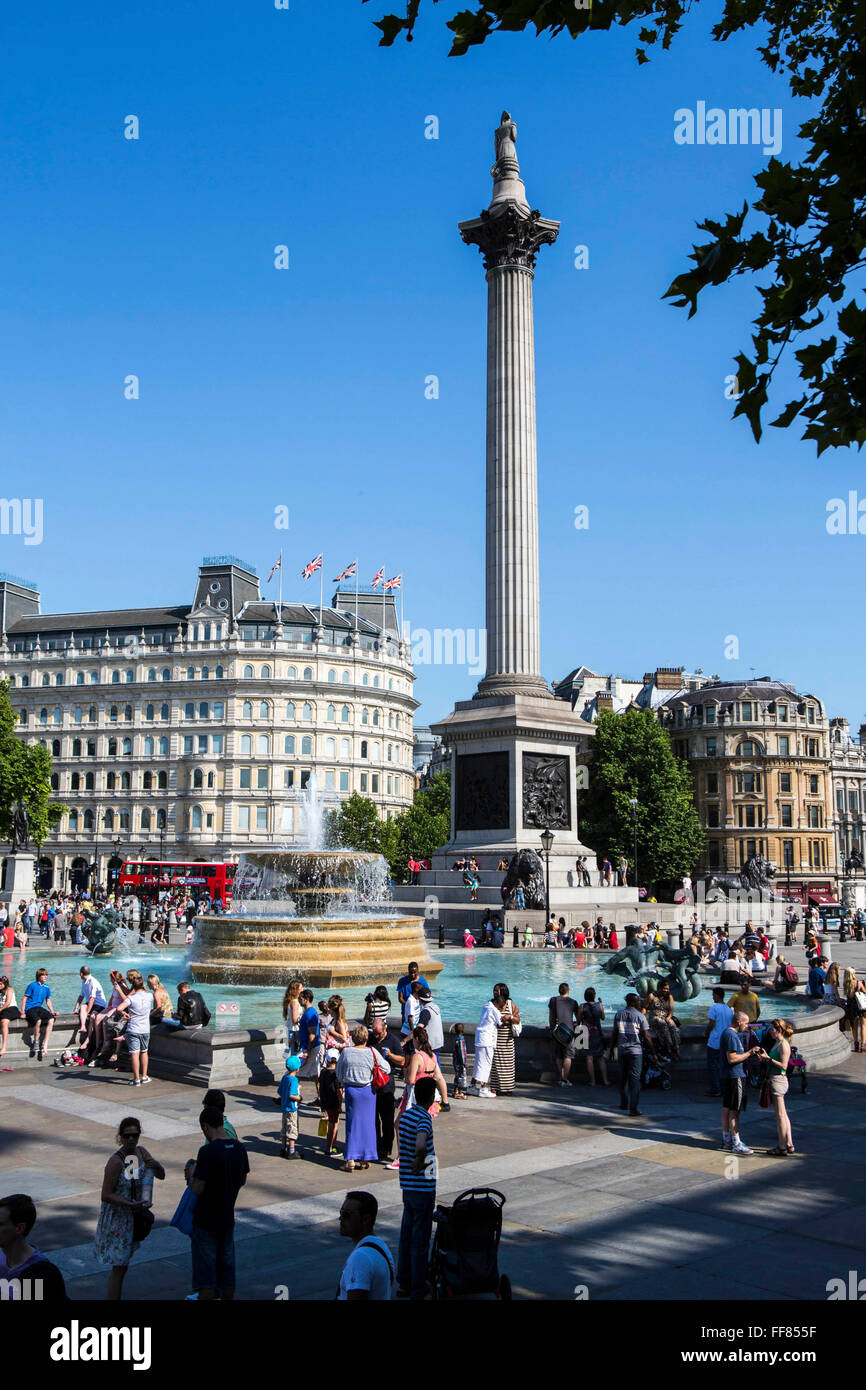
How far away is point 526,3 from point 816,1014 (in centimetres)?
1528

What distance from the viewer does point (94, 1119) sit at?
12.7m

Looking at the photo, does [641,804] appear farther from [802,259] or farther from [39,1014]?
[802,259]

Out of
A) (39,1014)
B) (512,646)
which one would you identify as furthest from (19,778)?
(39,1014)

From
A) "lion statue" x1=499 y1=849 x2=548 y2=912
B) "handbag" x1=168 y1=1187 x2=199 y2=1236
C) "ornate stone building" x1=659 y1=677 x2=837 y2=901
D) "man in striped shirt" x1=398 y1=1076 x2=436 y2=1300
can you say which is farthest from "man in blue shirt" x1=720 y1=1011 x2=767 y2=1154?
"ornate stone building" x1=659 y1=677 x2=837 y2=901

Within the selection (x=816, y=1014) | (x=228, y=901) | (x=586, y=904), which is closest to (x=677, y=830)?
(x=228, y=901)

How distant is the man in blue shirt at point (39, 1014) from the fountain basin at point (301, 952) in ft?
23.7

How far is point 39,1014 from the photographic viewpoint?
1633 cm

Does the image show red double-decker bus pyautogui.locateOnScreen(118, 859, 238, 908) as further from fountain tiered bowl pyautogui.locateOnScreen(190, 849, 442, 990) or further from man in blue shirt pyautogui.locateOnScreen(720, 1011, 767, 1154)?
man in blue shirt pyautogui.locateOnScreen(720, 1011, 767, 1154)

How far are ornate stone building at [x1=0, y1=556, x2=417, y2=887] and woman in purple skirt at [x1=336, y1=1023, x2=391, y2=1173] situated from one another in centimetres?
8064

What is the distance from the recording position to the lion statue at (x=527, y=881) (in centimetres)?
3600

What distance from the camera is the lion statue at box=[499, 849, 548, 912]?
3600 centimetres

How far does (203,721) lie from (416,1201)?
9058 cm

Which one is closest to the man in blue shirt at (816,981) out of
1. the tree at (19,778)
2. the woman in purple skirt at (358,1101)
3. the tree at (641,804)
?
the woman in purple skirt at (358,1101)
